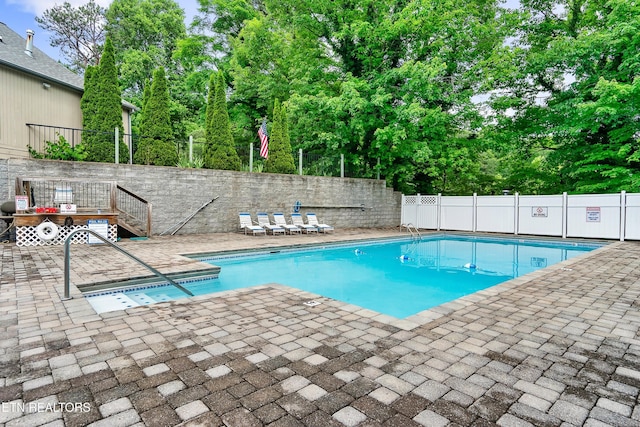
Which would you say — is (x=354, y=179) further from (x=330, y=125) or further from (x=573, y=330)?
(x=573, y=330)

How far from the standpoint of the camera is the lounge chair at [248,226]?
36.3 feet

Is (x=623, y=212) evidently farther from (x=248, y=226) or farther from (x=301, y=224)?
(x=248, y=226)

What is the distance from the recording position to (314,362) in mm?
2354

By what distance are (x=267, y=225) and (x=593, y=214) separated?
10.8m

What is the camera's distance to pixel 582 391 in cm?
204

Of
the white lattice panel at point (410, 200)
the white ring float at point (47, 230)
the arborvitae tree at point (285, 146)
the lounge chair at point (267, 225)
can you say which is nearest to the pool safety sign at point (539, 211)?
the white lattice panel at point (410, 200)

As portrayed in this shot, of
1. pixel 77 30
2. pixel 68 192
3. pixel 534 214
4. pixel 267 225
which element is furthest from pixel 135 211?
pixel 77 30

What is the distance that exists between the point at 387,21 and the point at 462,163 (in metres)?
6.43

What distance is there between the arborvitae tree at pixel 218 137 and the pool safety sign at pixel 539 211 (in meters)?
11.1

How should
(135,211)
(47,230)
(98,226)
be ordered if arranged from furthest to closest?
(135,211), (98,226), (47,230)

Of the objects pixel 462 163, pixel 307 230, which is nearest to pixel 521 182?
pixel 462 163

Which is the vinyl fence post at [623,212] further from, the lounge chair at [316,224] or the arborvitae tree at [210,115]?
the arborvitae tree at [210,115]

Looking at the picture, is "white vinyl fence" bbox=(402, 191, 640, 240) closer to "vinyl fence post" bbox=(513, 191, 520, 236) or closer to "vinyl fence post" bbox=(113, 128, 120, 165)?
"vinyl fence post" bbox=(513, 191, 520, 236)

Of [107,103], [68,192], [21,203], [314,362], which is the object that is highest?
[107,103]
